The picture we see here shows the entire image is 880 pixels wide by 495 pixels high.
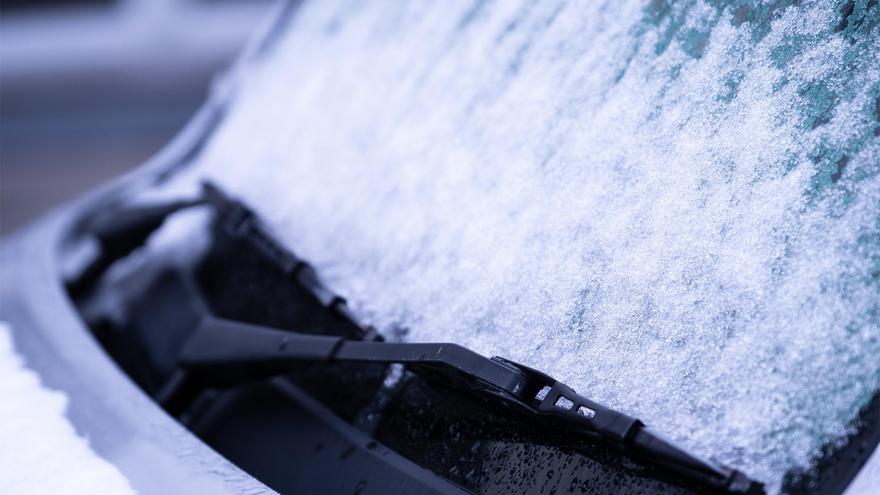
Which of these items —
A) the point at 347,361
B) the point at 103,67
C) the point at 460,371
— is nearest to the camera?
the point at 460,371

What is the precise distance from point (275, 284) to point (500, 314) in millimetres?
358

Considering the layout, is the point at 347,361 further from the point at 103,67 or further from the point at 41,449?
the point at 103,67

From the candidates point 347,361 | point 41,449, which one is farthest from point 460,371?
point 41,449

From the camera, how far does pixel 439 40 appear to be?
1.24m

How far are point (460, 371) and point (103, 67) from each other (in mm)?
8303

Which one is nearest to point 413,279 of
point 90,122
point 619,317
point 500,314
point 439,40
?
point 500,314

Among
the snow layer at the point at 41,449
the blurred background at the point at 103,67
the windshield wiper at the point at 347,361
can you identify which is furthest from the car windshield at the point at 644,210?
the blurred background at the point at 103,67

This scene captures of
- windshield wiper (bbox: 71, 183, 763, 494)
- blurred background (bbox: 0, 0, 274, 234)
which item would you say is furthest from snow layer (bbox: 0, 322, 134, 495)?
blurred background (bbox: 0, 0, 274, 234)

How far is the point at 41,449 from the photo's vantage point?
2.93 feet

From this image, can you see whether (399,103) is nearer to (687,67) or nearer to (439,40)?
(439,40)

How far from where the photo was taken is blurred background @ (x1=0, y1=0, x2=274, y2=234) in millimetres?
7531

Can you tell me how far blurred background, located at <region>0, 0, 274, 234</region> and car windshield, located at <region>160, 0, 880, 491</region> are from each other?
6.57 metres

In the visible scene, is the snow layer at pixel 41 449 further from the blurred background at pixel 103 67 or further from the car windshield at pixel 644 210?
the blurred background at pixel 103 67

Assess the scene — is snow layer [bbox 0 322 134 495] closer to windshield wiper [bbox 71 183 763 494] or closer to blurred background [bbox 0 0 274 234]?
windshield wiper [bbox 71 183 763 494]
